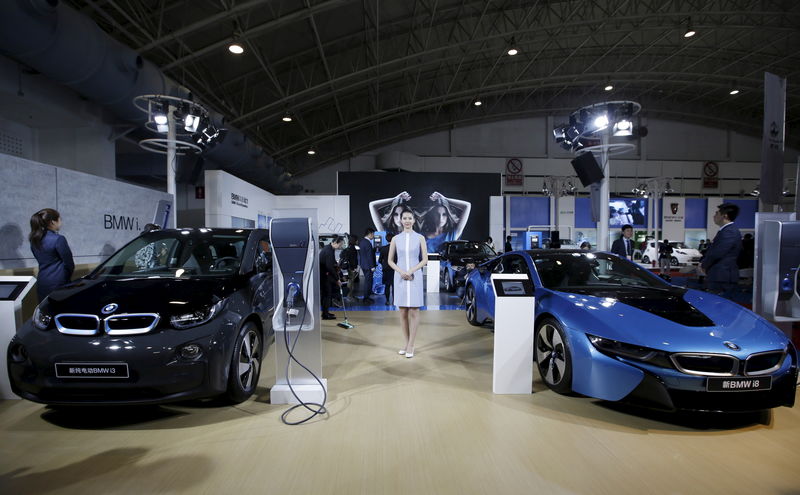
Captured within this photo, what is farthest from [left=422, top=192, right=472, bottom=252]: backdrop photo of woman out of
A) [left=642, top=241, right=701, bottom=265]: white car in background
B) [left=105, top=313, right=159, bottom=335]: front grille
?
[left=105, top=313, right=159, bottom=335]: front grille

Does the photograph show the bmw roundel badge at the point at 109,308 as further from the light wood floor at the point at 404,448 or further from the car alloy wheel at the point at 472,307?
the car alloy wheel at the point at 472,307

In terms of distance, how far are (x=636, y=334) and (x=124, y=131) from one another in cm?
1148

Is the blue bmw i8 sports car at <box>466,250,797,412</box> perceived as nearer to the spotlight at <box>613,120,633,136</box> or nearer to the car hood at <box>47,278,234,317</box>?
the car hood at <box>47,278,234,317</box>

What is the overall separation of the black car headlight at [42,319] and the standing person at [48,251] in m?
1.22

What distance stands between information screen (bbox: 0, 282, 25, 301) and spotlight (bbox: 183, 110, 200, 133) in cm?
465

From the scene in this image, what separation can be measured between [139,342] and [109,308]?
347mm

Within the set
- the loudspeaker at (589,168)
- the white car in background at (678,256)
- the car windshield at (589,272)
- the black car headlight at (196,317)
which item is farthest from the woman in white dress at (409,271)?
the white car in background at (678,256)

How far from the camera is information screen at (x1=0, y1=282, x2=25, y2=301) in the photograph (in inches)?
118

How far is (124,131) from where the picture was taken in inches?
374

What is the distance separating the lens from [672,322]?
2.56m

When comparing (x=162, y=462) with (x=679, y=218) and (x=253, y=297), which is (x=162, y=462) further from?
(x=679, y=218)

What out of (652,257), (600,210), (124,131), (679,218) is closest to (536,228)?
(652,257)

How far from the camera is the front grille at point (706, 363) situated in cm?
227

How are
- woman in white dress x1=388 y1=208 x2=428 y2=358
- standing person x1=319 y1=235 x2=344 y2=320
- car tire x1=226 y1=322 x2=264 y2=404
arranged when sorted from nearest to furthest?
car tire x1=226 y1=322 x2=264 y2=404
woman in white dress x1=388 y1=208 x2=428 y2=358
standing person x1=319 y1=235 x2=344 y2=320
